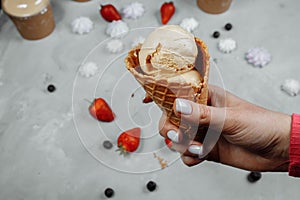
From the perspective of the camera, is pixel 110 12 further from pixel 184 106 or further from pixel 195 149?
pixel 184 106

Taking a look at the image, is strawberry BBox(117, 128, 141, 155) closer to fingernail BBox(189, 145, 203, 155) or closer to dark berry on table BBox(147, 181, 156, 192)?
dark berry on table BBox(147, 181, 156, 192)

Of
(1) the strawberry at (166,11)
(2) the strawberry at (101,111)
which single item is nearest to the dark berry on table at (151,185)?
(2) the strawberry at (101,111)

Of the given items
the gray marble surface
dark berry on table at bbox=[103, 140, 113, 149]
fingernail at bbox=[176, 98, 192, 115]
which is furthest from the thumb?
dark berry on table at bbox=[103, 140, 113, 149]

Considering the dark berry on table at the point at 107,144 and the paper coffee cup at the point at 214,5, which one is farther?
the paper coffee cup at the point at 214,5

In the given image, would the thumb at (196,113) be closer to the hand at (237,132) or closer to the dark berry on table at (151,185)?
the hand at (237,132)

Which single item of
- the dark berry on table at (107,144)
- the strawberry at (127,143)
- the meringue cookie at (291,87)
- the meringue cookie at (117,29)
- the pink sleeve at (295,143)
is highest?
the pink sleeve at (295,143)

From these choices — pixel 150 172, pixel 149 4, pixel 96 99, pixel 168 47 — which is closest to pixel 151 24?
pixel 149 4
